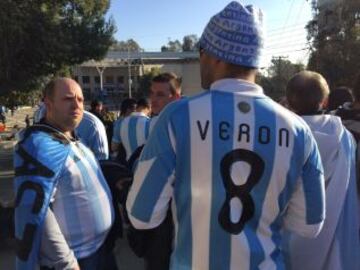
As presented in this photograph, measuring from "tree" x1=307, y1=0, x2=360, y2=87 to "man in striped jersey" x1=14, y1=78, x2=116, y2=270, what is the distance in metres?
32.7

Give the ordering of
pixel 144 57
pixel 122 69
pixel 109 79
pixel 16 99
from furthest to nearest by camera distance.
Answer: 1. pixel 109 79
2. pixel 122 69
3. pixel 144 57
4. pixel 16 99

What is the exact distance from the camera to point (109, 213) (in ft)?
10.6

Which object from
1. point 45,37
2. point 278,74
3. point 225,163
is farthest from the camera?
point 278,74

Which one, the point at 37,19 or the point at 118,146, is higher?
the point at 37,19

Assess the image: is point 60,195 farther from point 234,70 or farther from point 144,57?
point 144,57

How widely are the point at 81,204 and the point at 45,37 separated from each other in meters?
14.8

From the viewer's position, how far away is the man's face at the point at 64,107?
10.3ft

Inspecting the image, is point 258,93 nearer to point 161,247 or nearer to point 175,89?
point 161,247

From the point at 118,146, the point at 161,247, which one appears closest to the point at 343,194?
the point at 161,247

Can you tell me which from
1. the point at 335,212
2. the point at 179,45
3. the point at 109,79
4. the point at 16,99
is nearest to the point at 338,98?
the point at 335,212

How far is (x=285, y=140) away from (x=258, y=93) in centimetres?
21

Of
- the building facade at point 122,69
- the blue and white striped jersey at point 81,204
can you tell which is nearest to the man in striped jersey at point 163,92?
the blue and white striped jersey at point 81,204

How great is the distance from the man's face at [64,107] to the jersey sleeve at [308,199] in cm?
145

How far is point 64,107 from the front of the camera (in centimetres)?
315
